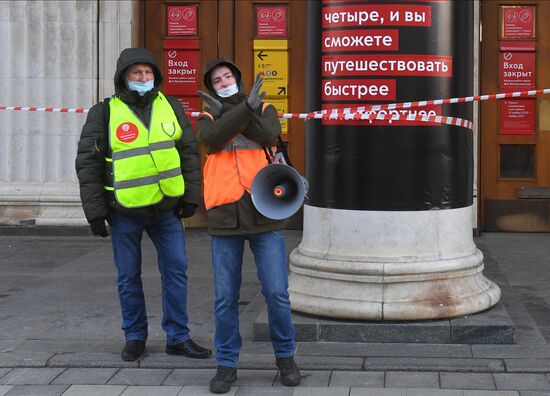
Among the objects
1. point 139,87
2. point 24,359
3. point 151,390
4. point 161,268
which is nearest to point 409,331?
point 161,268

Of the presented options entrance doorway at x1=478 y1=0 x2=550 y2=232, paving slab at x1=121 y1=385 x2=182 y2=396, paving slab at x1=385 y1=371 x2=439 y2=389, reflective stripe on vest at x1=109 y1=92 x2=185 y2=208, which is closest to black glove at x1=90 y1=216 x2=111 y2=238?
reflective stripe on vest at x1=109 y1=92 x2=185 y2=208

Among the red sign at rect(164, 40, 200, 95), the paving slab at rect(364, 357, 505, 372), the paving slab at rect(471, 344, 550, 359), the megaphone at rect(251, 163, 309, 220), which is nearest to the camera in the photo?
the megaphone at rect(251, 163, 309, 220)

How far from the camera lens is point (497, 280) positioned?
317 inches

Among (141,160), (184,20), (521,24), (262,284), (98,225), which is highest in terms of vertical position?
(184,20)

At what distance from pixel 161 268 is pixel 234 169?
102 centimetres

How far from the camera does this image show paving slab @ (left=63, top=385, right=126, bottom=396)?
5152mm

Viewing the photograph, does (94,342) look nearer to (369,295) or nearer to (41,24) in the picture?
(369,295)

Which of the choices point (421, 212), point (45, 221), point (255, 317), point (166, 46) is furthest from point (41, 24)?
point (421, 212)

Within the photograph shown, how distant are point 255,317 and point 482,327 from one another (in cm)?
164

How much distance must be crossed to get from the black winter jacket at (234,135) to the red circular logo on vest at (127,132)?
0.52 m

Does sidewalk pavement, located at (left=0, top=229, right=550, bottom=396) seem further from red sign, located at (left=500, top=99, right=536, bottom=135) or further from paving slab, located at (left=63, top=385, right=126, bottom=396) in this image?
red sign, located at (left=500, top=99, right=536, bottom=135)

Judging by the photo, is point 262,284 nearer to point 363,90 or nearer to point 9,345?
point 363,90

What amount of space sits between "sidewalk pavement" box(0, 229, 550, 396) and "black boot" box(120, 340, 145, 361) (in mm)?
54

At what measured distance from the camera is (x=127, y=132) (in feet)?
18.3
